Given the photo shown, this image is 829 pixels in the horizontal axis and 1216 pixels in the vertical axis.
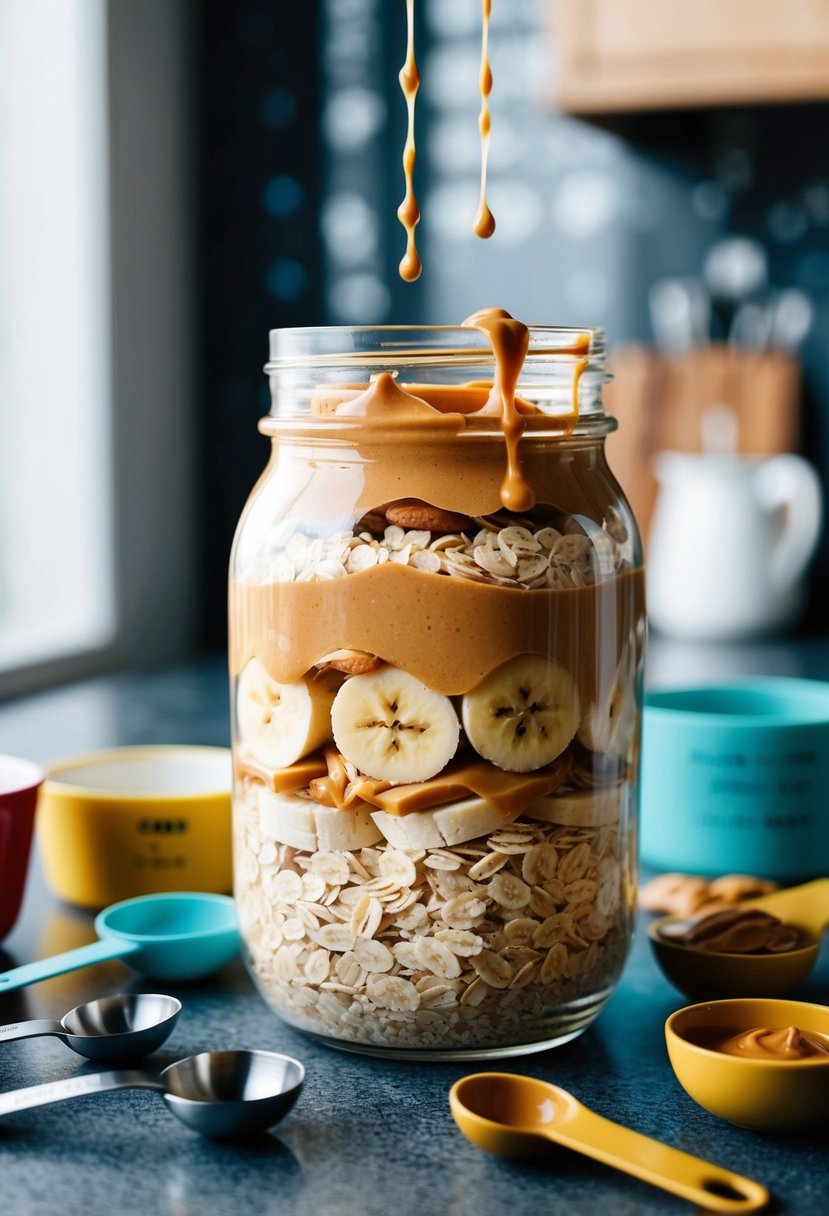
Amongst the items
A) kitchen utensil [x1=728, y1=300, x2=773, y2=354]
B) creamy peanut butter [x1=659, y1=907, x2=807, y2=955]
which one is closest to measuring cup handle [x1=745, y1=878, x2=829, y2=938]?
creamy peanut butter [x1=659, y1=907, x2=807, y2=955]

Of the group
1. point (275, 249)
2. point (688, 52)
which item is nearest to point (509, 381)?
point (688, 52)

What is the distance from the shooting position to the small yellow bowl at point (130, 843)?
0.84 meters

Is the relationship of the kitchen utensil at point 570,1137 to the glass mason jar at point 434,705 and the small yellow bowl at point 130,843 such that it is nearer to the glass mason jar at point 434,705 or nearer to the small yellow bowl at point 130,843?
the glass mason jar at point 434,705

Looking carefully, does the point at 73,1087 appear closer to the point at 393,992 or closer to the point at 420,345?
the point at 393,992

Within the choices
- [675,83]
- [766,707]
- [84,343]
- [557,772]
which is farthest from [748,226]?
[557,772]

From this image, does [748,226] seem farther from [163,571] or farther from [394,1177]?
[394,1177]

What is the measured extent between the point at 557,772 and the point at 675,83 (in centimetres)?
133

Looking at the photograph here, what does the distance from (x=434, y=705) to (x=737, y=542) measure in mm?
1384

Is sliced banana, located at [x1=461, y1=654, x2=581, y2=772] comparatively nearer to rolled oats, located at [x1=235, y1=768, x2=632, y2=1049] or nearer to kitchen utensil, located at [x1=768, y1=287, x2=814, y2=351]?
rolled oats, located at [x1=235, y1=768, x2=632, y2=1049]

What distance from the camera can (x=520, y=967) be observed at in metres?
0.61

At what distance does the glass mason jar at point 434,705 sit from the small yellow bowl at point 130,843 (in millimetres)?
196

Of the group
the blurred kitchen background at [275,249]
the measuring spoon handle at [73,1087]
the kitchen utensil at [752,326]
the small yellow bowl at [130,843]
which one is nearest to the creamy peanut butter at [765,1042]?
the measuring spoon handle at [73,1087]

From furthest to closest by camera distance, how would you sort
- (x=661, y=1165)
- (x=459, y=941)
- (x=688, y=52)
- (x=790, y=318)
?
(x=790, y=318)
(x=688, y=52)
(x=459, y=941)
(x=661, y=1165)

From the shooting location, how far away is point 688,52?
1.71 metres
